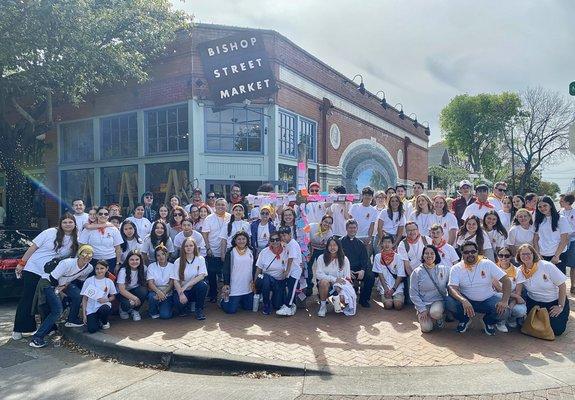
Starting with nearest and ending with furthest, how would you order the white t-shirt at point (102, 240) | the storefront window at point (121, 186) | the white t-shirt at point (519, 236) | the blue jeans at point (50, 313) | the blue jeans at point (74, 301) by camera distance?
the blue jeans at point (50, 313), the blue jeans at point (74, 301), the white t-shirt at point (102, 240), the white t-shirt at point (519, 236), the storefront window at point (121, 186)

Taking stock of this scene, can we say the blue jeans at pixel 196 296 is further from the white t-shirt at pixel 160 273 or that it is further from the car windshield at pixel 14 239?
the car windshield at pixel 14 239

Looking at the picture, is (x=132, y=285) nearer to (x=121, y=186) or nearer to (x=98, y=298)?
(x=98, y=298)

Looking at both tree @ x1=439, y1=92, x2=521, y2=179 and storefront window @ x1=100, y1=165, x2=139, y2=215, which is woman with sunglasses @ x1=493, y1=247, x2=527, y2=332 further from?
tree @ x1=439, y1=92, x2=521, y2=179

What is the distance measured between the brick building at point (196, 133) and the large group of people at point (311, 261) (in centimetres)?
508

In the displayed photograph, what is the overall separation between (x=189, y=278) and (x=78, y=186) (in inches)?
471

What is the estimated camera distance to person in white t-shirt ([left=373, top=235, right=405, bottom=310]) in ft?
22.3

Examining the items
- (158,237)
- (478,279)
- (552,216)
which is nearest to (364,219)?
(478,279)

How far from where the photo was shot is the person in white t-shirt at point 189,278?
6504mm

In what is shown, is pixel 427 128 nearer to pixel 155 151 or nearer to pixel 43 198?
pixel 155 151

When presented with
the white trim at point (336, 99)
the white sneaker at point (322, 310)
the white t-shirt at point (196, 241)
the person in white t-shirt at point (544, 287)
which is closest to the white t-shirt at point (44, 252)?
the white t-shirt at point (196, 241)

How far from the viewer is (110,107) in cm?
1509

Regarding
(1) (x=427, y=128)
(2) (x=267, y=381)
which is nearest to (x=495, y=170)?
(1) (x=427, y=128)

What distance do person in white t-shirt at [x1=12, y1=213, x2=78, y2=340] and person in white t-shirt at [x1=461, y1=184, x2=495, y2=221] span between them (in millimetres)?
6350

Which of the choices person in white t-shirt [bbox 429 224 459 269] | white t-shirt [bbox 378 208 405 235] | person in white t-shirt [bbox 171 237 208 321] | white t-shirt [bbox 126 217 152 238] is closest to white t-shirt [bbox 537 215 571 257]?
person in white t-shirt [bbox 429 224 459 269]
